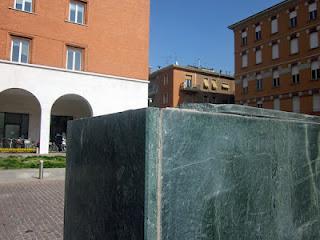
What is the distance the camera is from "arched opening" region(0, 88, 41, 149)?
79.7ft

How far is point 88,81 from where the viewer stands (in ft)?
78.5

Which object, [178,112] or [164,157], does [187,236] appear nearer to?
[164,157]

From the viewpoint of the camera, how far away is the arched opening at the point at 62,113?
26.5 m

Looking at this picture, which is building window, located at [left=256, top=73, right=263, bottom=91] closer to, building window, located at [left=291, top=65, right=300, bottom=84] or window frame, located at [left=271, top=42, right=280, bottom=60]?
window frame, located at [left=271, top=42, right=280, bottom=60]

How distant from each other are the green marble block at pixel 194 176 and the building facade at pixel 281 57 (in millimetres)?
34853

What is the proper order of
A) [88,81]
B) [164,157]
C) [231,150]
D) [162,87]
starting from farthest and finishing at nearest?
[162,87], [88,81], [231,150], [164,157]

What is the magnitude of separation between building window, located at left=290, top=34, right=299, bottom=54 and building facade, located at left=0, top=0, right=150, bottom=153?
18.1 m

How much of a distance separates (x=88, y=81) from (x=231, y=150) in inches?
913

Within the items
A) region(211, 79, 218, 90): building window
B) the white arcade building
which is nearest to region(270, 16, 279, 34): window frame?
region(211, 79, 218, 90): building window

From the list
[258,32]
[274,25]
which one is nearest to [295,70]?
[274,25]

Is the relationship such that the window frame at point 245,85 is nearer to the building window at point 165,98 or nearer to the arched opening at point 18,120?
the building window at point 165,98

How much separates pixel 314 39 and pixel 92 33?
2313cm

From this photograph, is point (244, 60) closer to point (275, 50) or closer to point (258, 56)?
point (258, 56)

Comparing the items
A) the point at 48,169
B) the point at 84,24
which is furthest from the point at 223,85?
the point at 48,169
